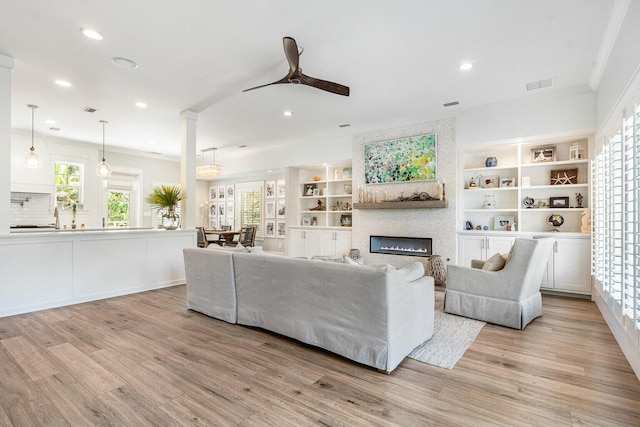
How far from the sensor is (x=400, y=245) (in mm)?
6320

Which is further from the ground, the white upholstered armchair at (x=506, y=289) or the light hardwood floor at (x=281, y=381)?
the white upholstered armchair at (x=506, y=289)

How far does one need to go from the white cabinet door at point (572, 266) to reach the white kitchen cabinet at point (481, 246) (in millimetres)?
635

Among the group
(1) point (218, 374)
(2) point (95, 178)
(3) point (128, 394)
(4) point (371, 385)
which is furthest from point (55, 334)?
(2) point (95, 178)

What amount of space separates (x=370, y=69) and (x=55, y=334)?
447 centimetres

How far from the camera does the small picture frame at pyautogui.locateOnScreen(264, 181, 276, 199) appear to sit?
9.56 metres

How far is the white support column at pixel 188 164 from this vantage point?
5.52 m

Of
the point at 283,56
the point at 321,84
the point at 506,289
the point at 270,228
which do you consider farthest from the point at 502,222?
the point at 270,228

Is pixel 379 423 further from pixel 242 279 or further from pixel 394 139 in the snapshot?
pixel 394 139

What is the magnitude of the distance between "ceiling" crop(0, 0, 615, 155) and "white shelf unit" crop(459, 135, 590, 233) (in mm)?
1033

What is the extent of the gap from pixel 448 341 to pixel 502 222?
11.2 ft

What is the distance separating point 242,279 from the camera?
344cm

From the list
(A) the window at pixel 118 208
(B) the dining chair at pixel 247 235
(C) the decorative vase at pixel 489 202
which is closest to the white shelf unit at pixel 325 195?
(B) the dining chair at pixel 247 235

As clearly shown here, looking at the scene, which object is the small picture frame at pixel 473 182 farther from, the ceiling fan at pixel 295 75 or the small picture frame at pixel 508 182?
the ceiling fan at pixel 295 75

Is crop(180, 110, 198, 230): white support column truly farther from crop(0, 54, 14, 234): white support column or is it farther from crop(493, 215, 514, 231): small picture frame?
crop(493, 215, 514, 231): small picture frame
